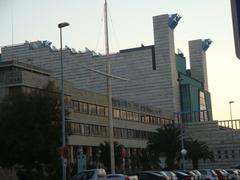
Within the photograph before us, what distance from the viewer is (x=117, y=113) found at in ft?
311

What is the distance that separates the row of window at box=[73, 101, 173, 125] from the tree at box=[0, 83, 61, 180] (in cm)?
4513

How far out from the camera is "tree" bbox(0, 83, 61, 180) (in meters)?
33.2

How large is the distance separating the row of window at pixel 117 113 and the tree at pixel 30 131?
1777 inches

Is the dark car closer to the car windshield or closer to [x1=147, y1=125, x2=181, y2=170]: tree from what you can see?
the car windshield

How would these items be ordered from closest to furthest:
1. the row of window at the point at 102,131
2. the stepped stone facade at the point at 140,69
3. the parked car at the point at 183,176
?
1. the parked car at the point at 183,176
2. the row of window at the point at 102,131
3. the stepped stone facade at the point at 140,69

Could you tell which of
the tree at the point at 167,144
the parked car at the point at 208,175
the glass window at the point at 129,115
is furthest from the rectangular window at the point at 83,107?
the parked car at the point at 208,175

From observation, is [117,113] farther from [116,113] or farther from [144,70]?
[144,70]

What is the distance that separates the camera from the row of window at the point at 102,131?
262 ft

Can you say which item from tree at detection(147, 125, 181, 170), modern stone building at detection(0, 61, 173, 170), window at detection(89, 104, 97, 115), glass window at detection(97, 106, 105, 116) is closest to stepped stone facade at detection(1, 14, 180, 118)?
modern stone building at detection(0, 61, 173, 170)

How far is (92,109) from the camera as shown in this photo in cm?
8650

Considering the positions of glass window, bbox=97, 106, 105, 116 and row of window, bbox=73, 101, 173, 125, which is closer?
row of window, bbox=73, 101, 173, 125

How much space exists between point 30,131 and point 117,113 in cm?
6137

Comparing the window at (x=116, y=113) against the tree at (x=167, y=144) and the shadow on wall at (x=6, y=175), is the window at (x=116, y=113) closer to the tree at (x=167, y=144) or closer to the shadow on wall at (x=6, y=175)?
the tree at (x=167, y=144)

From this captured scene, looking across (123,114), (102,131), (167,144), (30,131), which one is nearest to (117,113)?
(123,114)
